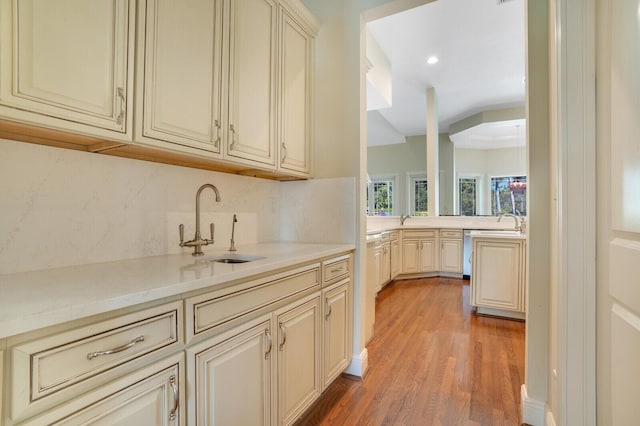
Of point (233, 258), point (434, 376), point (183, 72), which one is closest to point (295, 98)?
point (183, 72)

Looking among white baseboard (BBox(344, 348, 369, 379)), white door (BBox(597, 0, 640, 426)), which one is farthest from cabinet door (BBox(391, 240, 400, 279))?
white door (BBox(597, 0, 640, 426))

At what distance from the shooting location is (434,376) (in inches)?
80.0

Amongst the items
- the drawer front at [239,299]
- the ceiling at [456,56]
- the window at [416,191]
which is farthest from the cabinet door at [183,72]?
the window at [416,191]

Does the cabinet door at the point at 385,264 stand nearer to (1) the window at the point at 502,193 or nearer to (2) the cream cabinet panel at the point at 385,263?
(2) the cream cabinet panel at the point at 385,263

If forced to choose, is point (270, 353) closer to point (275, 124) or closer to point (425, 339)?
point (275, 124)

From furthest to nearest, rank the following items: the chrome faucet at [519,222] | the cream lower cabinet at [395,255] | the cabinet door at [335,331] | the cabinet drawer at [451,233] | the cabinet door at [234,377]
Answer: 1. the cabinet drawer at [451,233]
2. the cream lower cabinet at [395,255]
3. the chrome faucet at [519,222]
4. the cabinet door at [335,331]
5. the cabinet door at [234,377]

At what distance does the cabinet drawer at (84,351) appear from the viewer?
61 centimetres

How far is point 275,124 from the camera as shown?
1.86 m

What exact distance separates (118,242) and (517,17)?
4.46m

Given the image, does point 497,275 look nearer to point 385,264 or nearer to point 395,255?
point 385,264

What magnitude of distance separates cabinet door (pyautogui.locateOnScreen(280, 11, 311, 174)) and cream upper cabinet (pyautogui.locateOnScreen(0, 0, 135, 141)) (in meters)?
0.96

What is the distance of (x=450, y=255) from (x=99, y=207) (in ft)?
16.2

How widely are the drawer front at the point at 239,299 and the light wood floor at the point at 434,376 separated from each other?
30.8 inches

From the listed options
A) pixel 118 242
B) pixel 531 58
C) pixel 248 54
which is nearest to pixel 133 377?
pixel 118 242
